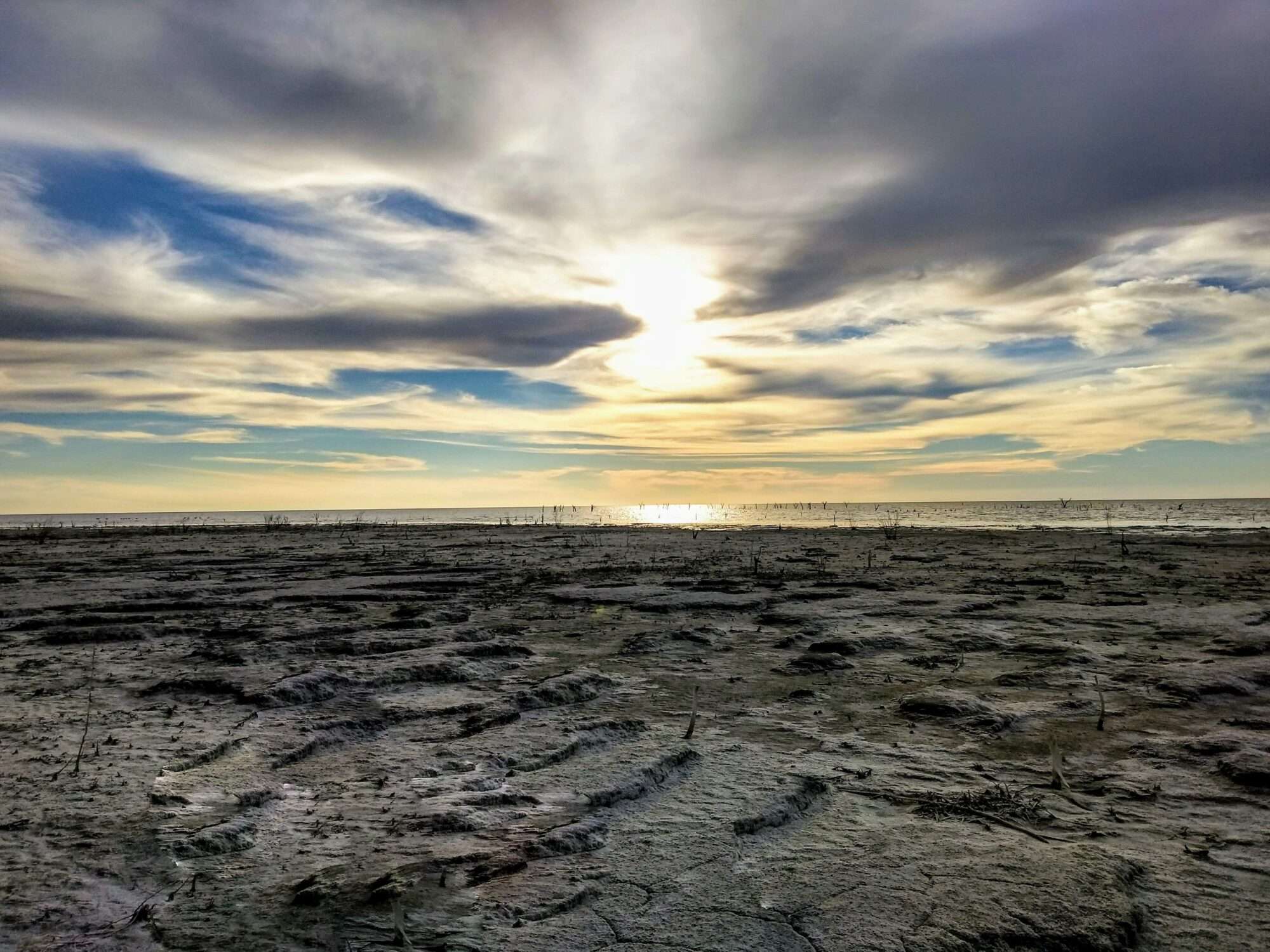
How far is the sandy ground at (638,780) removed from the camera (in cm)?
308

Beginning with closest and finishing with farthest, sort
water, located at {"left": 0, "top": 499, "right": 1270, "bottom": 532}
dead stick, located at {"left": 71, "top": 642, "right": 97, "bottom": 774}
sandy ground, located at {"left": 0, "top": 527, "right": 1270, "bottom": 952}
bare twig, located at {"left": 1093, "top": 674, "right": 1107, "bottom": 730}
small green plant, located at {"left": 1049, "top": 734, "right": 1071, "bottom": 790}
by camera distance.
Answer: sandy ground, located at {"left": 0, "top": 527, "right": 1270, "bottom": 952}, small green plant, located at {"left": 1049, "top": 734, "right": 1071, "bottom": 790}, dead stick, located at {"left": 71, "top": 642, "right": 97, "bottom": 774}, bare twig, located at {"left": 1093, "top": 674, "right": 1107, "bottom": 730}, water, located at {"left": 0, "top": 499, "right": 1270, "bottom": 532}

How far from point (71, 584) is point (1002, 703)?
1675 cm

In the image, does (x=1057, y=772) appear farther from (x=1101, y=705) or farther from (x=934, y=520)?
(x=934, y=520)

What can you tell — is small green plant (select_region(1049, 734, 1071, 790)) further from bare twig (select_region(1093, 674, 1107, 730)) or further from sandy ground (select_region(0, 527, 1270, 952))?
bare twig (select_region(1093, 674, 1107, 730))

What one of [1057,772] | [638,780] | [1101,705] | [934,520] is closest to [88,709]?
[638,780]

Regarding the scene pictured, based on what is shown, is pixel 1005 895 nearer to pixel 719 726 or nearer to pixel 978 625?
pixel 719 726

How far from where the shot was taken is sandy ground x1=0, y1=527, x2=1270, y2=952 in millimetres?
3082

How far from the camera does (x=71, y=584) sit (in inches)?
599

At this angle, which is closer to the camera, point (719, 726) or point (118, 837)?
point (118, 837)

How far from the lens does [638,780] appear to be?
4621 millimetres

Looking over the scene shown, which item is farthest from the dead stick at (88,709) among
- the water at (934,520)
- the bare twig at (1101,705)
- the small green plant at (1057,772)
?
the water at (934,520)

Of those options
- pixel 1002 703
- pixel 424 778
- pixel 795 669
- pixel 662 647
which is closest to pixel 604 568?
pixel 662 647

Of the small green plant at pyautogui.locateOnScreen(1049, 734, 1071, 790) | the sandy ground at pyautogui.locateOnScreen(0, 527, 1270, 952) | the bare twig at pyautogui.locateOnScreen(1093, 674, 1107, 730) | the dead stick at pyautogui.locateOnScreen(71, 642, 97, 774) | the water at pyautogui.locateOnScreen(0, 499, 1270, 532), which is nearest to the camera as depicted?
the sandy ground at pyautogui.locateOnScreen(0, 527, 1270, 952)

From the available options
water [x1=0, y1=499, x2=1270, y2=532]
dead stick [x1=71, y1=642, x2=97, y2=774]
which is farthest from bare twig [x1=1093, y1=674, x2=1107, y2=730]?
water [x1=0, y1=499, x2=1270, y2=532]
